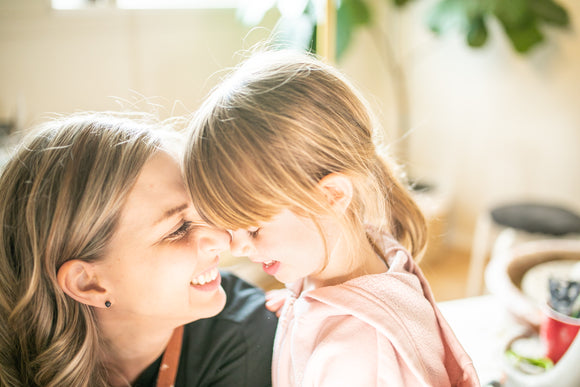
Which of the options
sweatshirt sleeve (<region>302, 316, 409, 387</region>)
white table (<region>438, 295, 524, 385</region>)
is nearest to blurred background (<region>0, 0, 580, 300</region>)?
white table (<region>438, 295, 524, 385</region>)

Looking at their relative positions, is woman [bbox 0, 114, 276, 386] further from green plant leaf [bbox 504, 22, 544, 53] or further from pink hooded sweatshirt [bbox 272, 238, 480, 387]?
green plant leaf [bbox 504, 22, 544, 53]

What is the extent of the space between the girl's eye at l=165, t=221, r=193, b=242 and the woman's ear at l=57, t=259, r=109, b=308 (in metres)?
0.14

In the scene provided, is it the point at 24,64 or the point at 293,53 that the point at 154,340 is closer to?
the point at 293,53

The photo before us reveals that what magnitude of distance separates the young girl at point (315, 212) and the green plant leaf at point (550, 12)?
87.4 inches

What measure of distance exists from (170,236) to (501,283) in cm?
86

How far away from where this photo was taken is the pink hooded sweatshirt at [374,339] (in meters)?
0.74

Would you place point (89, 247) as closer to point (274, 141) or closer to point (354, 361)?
point (274, 141)

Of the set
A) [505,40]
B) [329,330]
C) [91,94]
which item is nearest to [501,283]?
[329,330]

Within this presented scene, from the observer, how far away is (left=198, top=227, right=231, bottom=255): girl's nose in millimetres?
888

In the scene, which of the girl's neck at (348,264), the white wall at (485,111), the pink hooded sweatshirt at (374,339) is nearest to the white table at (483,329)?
the pink hooded sweatshirt at (374,339)

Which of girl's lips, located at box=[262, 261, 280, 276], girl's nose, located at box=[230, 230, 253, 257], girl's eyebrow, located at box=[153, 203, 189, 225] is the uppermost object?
girl's eyebrow, located at box=[153, 203, 189, 225]

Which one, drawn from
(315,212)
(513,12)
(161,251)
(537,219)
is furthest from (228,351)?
(513,12)

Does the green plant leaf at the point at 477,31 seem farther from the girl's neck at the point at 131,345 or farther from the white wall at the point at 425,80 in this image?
the girl's neck at the point at 131,345

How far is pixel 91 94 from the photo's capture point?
10.5 feet
